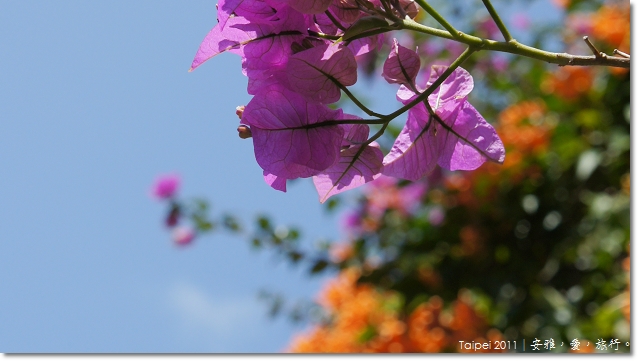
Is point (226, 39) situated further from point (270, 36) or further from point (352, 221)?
point (352, 221)

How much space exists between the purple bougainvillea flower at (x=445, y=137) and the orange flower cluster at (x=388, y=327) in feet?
3.97

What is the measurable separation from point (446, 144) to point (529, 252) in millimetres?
1454

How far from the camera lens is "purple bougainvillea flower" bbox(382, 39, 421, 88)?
1.26ft

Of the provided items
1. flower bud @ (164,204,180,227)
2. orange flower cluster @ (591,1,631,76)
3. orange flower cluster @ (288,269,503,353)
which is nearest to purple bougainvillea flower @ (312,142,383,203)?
orange flower cluster @ (288,269,503,353)

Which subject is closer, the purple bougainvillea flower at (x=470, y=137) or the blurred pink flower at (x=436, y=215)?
the purple bougainvillea flower at (x=470, y=137)

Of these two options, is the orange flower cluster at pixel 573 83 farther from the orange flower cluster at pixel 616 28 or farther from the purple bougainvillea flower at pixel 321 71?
the purple bougainvillea flower at pixel 321 71

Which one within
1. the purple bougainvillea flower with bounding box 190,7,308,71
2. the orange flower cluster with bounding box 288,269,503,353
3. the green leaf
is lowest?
the purple bougainvillea flower with bounding box 190,7,308,71

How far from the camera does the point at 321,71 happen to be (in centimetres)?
35

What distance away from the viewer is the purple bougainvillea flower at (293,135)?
1.18ft

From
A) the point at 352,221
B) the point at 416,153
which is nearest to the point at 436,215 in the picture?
the point at 352,221

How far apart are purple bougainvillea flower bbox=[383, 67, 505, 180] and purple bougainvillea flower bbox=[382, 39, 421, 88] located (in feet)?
0.05

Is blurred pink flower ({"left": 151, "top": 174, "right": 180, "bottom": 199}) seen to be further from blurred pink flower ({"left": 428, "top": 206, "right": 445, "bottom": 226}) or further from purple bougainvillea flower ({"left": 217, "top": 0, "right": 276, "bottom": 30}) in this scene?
purple bougainvillea flower ({"left": 217, "top": 0, "right": 276, "bottom": 30})

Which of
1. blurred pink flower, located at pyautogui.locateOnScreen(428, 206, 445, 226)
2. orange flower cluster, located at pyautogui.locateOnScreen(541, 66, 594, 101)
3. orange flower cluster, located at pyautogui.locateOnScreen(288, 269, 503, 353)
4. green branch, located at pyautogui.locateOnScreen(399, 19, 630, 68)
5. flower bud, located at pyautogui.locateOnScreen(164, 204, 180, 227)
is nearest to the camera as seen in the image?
green branch, located at pyautogui.locateOnScreen(399, 19, 630, 68)

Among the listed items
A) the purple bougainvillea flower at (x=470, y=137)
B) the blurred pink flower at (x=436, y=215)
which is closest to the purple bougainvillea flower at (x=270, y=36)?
the purple bougainvillea flower at (x=470, y=137)
